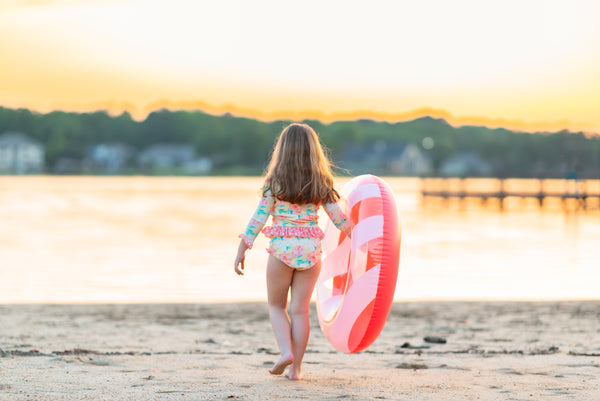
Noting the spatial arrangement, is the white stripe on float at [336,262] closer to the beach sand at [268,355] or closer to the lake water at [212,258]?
the beach sand at [268,355]

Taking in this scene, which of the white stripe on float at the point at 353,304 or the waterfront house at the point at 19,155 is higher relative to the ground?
the waterfront house at the point at 19,155

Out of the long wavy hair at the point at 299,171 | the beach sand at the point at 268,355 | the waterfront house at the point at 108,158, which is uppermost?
the waterfront house at the point at 108,158

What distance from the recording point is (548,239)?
23609mm

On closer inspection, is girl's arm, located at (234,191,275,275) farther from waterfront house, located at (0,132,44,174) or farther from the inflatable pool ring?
waterfront house, located at (0,132,44,174)

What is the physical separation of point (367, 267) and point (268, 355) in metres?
1.56

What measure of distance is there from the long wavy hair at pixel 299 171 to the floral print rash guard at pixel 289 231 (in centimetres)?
6

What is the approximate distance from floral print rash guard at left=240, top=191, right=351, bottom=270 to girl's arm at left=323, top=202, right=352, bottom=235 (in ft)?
0.42

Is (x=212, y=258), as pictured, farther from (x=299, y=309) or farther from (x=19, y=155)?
(x=19, y=155)

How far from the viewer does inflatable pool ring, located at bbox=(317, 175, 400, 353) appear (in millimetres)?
4754

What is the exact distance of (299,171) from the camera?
183 inches

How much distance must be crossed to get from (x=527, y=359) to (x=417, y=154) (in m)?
119

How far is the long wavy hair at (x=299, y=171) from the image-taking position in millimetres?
4645

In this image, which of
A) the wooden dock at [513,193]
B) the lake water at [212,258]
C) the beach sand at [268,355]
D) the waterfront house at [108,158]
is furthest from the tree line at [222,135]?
the beach sand at [268,355]

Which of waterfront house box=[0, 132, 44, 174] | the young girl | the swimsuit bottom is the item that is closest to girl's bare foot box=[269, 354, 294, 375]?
the young girl
